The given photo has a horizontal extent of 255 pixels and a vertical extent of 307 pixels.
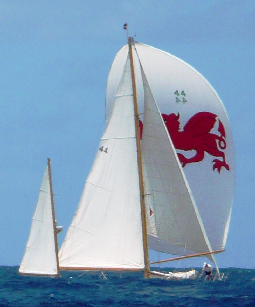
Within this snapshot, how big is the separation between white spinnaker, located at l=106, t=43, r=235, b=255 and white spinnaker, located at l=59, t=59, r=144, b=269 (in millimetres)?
5791

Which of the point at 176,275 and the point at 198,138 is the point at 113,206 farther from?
the point at 198,138

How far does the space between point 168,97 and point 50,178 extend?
19.5 ft

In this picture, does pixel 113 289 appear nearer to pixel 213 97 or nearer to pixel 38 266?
pixel 38 266

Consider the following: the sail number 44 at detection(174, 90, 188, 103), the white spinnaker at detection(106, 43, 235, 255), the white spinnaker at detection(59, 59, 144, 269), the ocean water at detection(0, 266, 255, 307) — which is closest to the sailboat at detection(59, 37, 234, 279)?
the white spinnaker at detection(59, 59, 144, 269)

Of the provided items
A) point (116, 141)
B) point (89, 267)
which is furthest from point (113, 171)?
point (89, 267)

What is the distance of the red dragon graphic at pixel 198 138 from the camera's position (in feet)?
108

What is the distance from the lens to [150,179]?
2725 cm

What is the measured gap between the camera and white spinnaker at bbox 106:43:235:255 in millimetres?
32250

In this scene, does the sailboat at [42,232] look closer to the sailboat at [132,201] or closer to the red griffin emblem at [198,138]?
the red griffin emblem at [198,138]

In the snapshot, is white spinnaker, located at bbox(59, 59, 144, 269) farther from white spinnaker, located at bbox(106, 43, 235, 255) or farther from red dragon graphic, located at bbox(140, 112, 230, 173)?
red dragon graphic, located at bbox(140, 112, 230, 173)

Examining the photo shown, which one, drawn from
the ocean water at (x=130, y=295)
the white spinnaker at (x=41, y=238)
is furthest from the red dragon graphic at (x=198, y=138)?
the white spinnaker at (x=41, y=238)

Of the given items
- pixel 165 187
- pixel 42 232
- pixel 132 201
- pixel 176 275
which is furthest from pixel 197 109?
pixel 42 232

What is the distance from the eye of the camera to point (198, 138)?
3312cm

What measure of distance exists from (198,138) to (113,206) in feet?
24.4
